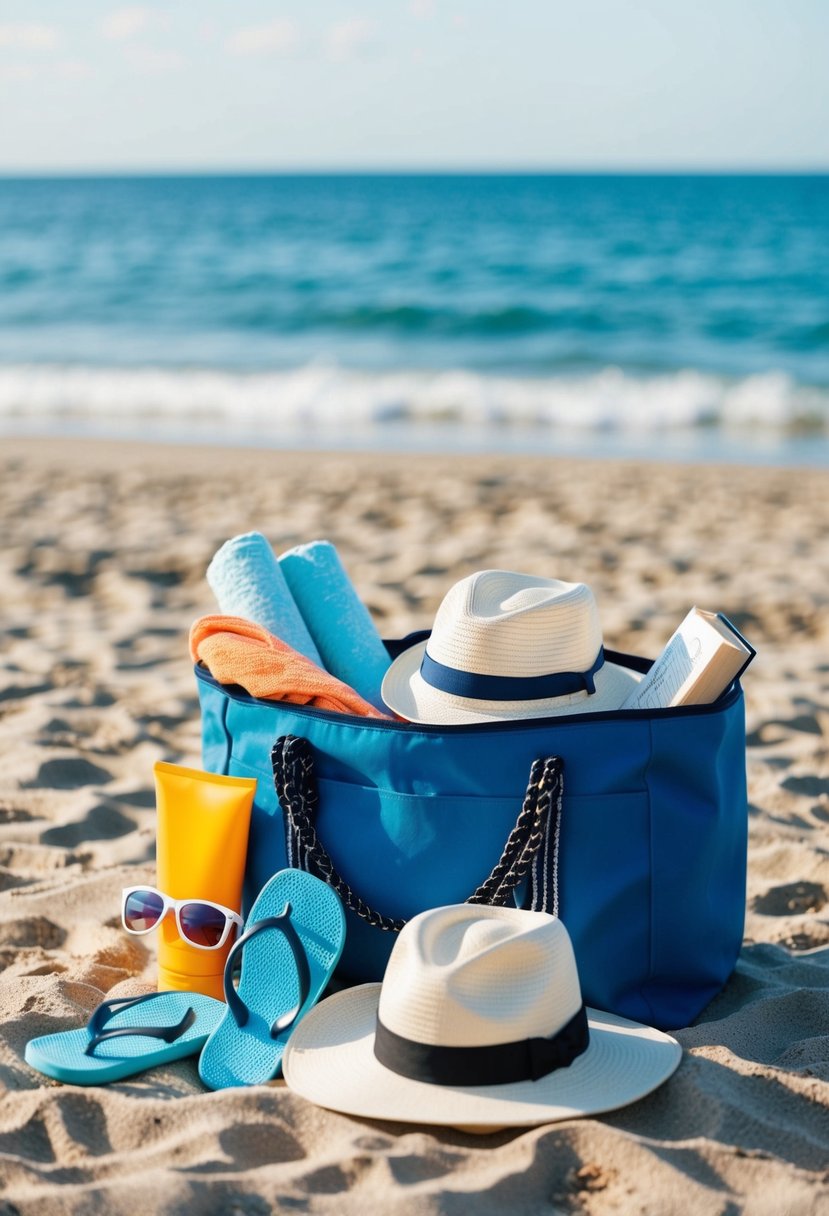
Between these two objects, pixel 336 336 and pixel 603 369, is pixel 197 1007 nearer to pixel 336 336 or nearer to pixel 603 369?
pixel 603 369

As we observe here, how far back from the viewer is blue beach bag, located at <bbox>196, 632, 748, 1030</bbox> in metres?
2.33

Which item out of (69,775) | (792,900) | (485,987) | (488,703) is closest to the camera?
(485,987)

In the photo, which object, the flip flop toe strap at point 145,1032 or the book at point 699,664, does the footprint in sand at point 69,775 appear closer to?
the flip flop toe strap at point 145,1032

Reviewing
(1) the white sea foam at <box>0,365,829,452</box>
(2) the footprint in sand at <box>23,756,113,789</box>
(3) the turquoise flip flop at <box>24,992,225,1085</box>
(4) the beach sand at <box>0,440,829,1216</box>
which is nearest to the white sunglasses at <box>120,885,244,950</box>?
(3) the turquoise flip flop at <box>24,992,225,1085</box>

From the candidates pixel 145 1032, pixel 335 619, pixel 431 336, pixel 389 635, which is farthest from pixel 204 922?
pixel 431 336

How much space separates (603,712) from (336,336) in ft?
47.4

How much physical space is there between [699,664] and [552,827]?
0.41m

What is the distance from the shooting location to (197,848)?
8.39ft

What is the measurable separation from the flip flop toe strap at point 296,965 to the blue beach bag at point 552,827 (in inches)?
6.3

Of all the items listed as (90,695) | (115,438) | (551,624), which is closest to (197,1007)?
(551,624)

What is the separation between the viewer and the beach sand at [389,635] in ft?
6.35

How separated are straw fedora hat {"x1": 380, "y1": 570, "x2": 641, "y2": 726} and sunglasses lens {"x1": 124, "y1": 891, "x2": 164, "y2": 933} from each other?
2.01 ft

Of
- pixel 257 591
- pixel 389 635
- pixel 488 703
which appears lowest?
pixel 389 635

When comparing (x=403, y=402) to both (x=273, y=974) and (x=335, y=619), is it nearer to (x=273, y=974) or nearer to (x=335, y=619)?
(x=335, y=619)
